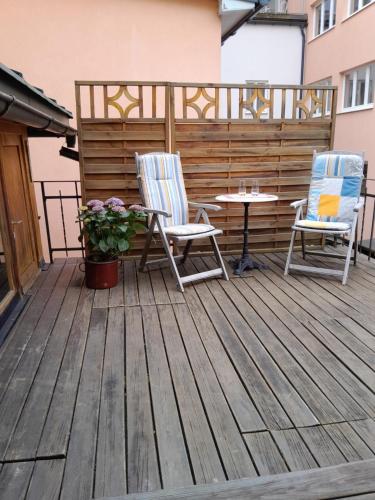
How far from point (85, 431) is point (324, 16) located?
11.4 meters

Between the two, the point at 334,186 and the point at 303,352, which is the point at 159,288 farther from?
the point at 334,186

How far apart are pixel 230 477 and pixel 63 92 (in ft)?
17.6

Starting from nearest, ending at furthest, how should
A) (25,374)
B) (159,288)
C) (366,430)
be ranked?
1. (366,430)
2. (25,374)
3. (159,288)

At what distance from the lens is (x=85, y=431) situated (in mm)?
1640

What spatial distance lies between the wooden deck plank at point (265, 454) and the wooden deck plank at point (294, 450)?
0.08ft

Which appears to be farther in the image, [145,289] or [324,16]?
[324,16]

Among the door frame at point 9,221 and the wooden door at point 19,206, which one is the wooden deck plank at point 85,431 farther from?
the wooden door at point 19,206

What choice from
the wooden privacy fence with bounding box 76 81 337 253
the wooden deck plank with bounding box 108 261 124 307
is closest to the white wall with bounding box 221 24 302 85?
the wooden privacy fence with bounding box 76 81 337 253

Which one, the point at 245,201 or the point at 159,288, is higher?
the point at 245,201

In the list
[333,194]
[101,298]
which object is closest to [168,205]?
[101,298]

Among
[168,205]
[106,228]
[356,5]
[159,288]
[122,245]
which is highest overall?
[356,5]

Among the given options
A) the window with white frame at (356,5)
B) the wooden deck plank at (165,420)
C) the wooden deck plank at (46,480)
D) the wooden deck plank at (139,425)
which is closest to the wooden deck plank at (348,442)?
the wooden deck plank at (165,420)

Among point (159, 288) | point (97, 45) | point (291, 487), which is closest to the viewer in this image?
point (291, 487)

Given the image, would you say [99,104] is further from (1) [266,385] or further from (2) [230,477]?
(2) [230,477]
